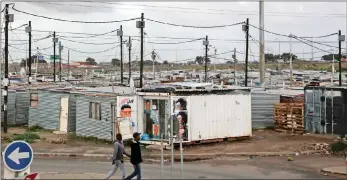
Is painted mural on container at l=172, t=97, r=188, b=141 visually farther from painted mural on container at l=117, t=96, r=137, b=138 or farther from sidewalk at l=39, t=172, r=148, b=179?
sidewalk at l=39, t=172, r=148, b=179

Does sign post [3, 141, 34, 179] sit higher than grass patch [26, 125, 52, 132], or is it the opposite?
sign post [3, 141, 34, 179]

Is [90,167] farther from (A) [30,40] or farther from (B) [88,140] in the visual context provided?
(A) [30,40]

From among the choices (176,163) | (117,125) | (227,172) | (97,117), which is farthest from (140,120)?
(227,172)

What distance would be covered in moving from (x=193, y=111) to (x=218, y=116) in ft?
5.01

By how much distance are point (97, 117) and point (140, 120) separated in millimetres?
2885

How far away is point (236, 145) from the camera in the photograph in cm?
2177

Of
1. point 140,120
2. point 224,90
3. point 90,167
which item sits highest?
point 224,90

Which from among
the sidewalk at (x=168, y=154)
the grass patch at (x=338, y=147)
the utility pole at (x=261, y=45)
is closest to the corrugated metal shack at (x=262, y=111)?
the sidewalk at (x=168, y=154)

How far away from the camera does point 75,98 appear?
26.5 meters

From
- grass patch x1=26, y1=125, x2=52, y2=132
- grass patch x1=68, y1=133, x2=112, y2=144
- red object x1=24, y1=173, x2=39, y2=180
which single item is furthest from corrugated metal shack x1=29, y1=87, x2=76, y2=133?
red object x1=24, y1=173, x2=39, y2=180

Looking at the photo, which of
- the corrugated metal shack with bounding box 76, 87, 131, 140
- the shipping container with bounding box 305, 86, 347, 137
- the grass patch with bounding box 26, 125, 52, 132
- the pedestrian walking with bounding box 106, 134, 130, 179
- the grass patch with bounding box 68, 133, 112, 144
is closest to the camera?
the pedestrian walking with bounding box 106, 134, 130, 179

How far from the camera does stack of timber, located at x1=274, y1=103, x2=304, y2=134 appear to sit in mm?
25438

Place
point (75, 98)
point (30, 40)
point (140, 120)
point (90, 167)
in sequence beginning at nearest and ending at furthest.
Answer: point (90, 167)
point (140, 120)
point (75, 98)
point (30, 40)

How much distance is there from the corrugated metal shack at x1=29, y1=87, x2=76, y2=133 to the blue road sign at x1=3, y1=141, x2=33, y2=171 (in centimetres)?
1822
